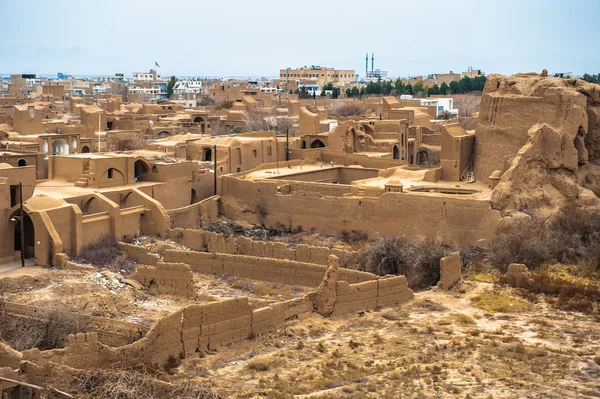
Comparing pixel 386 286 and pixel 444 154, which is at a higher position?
pixel 444 154

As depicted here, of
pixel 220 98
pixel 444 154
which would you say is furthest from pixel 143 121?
pixel 220 98

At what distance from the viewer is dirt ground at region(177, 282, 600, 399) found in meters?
15.8

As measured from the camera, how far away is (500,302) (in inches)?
850

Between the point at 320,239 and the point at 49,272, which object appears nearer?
the point at 49,272

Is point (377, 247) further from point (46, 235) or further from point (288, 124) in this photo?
point (288, 124)

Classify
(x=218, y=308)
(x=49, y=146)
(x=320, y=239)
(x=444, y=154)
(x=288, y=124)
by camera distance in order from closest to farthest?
(x=218, y=308) < (x=320, y=239) < (x=444, y=154) < (x=49, y=146) < (x=288, y=124)

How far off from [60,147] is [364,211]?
508 inches

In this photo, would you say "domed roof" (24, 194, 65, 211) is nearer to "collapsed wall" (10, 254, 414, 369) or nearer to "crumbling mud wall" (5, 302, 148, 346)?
"crumbling mud wall" (5, 302, 148, 346)

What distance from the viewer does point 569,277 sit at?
23.7m

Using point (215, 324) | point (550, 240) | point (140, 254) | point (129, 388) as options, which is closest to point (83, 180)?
point (140, 254)

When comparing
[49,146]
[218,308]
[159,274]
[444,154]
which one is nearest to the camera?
[218,308]

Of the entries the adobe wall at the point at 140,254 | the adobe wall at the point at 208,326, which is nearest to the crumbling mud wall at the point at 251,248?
the adobe wall at the point at 140,254

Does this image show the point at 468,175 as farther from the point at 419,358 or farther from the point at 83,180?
the point at 419,358

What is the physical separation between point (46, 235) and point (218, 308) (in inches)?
345
